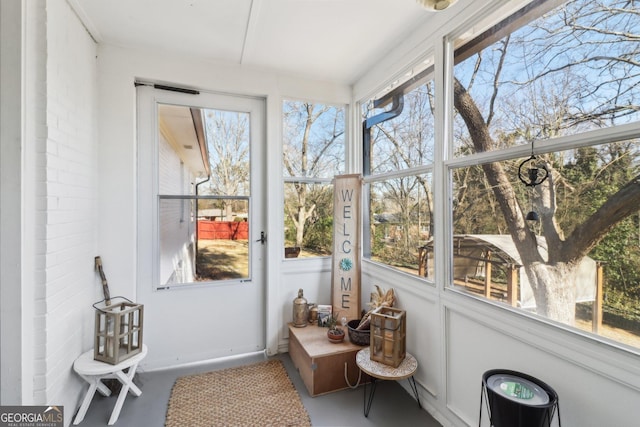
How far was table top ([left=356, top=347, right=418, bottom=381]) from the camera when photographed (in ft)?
5.86

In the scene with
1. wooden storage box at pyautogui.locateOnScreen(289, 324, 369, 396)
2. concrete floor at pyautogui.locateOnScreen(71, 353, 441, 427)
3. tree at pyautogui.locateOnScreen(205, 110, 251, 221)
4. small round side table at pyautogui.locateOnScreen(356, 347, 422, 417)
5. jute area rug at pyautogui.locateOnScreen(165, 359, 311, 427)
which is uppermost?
tree at pyautogui.locateOnScreen(205, 110, 251, 221)

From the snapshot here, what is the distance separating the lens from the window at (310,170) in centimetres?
285

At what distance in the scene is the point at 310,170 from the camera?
2.92 meters

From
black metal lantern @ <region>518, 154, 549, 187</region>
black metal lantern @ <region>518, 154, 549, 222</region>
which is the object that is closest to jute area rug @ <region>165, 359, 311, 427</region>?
black metal lantern @ <region>518, 154, 549, 222</region>

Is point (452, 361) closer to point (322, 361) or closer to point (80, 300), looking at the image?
point (322, 361)

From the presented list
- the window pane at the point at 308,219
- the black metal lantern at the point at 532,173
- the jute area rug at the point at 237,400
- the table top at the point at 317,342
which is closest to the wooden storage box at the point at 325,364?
the table top at the point at 317,342

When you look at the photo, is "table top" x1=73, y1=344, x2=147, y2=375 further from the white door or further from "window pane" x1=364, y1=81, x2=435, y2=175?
"window pane" x1=364, y1=81, x2=435, y2=175

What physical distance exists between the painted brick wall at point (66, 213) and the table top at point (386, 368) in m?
1.83

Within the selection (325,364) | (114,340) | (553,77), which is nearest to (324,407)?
(325,364)

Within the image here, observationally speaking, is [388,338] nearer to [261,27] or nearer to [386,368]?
[386,368]

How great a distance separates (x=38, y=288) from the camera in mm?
1543

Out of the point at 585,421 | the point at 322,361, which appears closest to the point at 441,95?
the point at 585,421

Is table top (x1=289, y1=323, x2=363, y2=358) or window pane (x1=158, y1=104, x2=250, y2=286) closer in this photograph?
table top (x1=289, y1=323, x2=363, y2=358)

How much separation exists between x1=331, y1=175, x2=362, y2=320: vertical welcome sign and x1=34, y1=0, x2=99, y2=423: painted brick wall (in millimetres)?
1961
